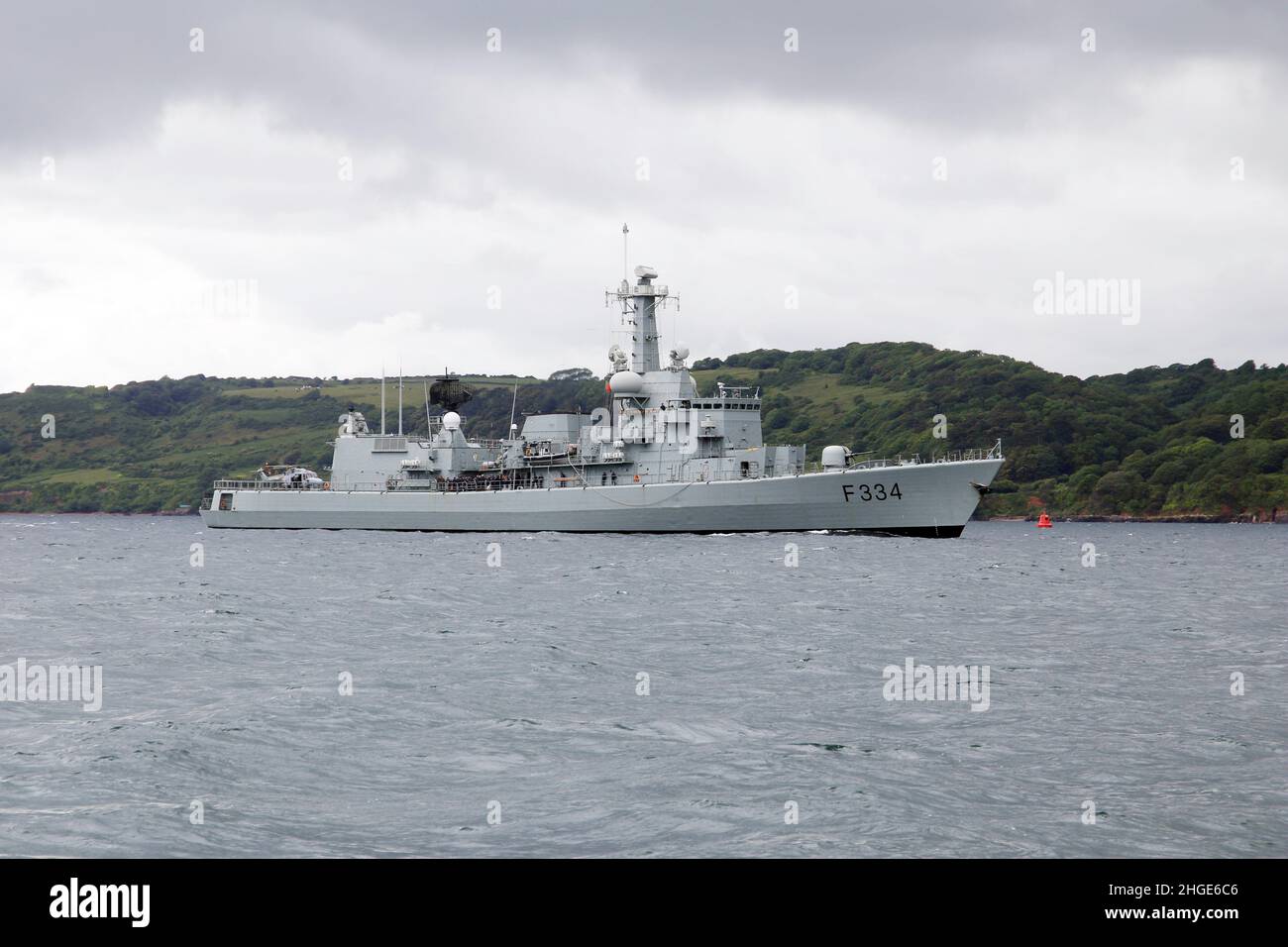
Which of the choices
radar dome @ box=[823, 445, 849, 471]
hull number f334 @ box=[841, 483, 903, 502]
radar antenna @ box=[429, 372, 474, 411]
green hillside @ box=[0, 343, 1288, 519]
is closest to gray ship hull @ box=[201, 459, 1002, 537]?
hull number f334 @ box=[841, 483, 903, 502]

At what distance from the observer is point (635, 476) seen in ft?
204

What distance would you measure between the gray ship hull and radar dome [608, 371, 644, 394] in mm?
6008

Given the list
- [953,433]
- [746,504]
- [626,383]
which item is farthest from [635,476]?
[953,433]

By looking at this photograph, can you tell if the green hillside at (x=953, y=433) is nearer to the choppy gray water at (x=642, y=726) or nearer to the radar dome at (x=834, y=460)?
the radar dome at (x=834, y=460)

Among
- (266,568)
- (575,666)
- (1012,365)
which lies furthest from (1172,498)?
(575,666)

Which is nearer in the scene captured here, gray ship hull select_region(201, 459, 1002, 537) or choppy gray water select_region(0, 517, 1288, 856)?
choppy gray water select_region(0, 517, 1288, 856)

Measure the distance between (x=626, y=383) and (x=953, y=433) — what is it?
74.3 m

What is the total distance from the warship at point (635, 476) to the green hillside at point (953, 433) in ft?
56.9

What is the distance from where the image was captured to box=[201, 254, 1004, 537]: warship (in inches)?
2183

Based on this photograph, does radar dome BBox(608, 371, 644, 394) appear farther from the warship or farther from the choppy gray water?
the choppy gray water

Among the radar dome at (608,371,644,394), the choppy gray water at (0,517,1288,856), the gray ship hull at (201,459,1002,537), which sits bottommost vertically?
the choppy gray water at (0,517,1288,856)

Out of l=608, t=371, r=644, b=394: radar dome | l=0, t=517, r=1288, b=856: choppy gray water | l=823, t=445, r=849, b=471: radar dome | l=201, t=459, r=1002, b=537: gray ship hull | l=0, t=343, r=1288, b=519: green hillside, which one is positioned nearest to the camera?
l=0, t=517, r=1288, b=856: choppy gray water

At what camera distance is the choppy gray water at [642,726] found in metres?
10.3

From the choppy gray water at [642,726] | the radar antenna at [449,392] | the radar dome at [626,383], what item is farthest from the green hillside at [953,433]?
the choppy gray water at [642,726]
